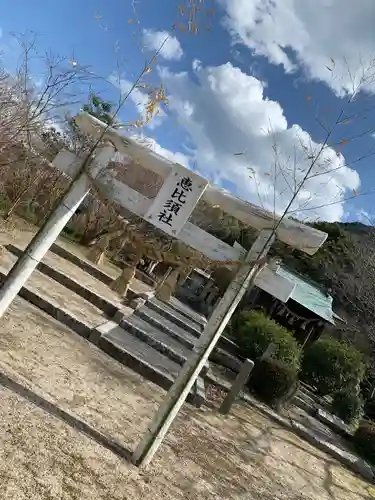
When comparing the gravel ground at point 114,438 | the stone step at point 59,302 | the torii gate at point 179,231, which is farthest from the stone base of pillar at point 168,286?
the stone step at point 59,302

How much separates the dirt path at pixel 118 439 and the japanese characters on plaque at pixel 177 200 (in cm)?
244

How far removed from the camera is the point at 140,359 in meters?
8.60

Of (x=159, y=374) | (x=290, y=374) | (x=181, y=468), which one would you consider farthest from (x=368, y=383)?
(x=181, y=468)

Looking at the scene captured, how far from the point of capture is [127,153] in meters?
5.59

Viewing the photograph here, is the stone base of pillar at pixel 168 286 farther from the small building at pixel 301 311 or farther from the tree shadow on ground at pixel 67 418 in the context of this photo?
the small building at pixel 301 311

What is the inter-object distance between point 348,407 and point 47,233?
41.0 feet

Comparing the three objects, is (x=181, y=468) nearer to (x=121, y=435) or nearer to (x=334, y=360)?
(x=121, y=435)

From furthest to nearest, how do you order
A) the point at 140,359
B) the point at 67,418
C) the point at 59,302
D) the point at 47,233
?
the point at 59,302
the point at 140,359
the point at 47,233
the point at 67,418

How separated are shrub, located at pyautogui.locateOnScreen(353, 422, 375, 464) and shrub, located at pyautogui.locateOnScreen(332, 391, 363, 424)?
1172 mm

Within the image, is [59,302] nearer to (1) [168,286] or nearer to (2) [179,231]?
(1) [168,286]

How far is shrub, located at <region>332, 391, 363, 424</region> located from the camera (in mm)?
14320

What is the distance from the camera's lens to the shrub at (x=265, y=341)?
13406 mm

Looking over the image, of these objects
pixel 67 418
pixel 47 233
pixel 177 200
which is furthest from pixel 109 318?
pixel 177 200

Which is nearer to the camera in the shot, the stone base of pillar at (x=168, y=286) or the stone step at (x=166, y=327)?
the stone base of pillar at (x=168, y=286)
